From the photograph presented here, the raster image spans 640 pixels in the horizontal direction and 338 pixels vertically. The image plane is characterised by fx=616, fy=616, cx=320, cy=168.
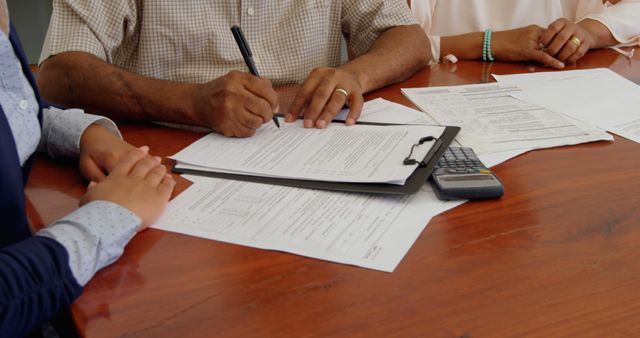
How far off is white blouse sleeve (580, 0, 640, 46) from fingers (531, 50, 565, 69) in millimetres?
250

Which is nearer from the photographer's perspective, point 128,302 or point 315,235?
point 128,302

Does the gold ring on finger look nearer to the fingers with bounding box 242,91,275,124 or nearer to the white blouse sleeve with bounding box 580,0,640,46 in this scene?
the white blouse sleeve with bounding box 580,0,640,46

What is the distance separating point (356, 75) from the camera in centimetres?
121

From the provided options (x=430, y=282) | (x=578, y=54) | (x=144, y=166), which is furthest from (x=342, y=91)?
(x=578, y=54)

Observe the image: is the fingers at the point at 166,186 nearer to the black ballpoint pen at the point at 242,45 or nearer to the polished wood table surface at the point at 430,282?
the polished wood table surface at the point at 430,282

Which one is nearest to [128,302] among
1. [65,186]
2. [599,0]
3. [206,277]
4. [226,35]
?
[206,277]

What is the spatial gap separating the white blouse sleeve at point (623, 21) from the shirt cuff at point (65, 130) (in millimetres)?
1229

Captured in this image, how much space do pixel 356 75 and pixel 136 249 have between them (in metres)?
0.65

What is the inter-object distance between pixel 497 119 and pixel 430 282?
1.70ft

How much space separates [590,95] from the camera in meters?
1.17

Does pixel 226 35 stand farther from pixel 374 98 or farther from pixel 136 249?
pixel 136 249

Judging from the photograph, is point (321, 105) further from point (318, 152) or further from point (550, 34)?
point (550, 34)

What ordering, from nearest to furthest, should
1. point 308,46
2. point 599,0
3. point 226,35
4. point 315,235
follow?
point 315,235, point 226,35, point 308,46, point 599,0

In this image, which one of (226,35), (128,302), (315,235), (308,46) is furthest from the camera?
(308,46)
